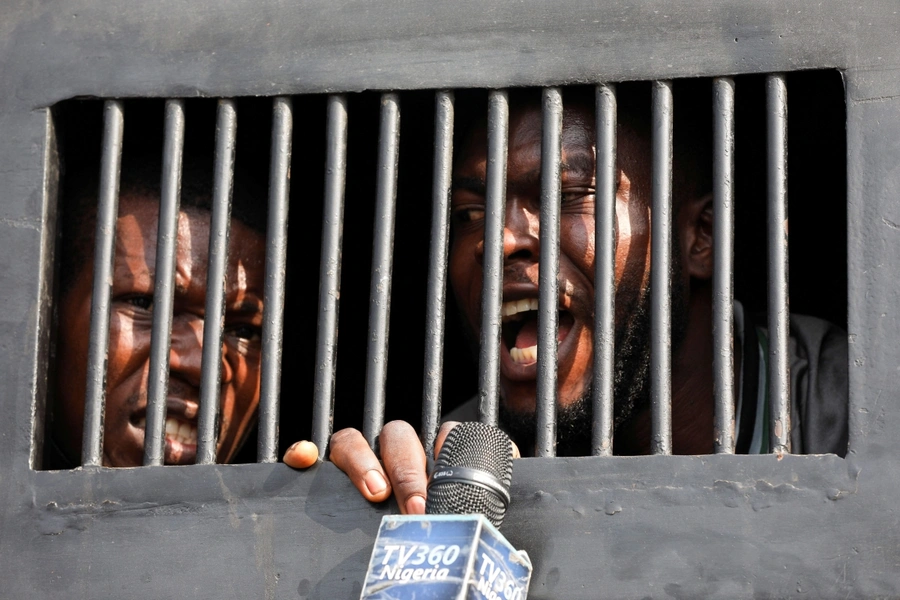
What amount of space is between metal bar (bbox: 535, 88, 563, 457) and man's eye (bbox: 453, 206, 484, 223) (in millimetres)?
593

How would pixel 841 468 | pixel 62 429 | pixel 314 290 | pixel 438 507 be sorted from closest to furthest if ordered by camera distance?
1. pixel 438 507
2. pixel 841 468
3. pixel 62 429
4. pixel 314 290

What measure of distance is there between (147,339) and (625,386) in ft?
3.57

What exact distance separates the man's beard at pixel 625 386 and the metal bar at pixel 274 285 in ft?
2.38

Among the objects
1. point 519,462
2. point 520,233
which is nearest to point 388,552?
point 519,462

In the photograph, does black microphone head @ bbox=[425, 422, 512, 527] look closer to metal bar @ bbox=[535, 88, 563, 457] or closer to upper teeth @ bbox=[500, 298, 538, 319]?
metal bar @ bbox=[535, 88, 563, 457]

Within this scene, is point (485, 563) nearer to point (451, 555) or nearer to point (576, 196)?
point (451, 555)

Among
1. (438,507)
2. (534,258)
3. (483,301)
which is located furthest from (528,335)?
(438,507)

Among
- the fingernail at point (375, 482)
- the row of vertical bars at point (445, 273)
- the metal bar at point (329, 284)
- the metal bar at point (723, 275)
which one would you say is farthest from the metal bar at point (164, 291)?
the metal bar at point (723, 275)

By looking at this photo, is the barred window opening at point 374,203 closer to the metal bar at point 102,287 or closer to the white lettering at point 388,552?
the metal bar at point 102,287

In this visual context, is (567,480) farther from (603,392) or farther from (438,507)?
(438,507)

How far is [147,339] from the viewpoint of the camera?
3061 millimetres

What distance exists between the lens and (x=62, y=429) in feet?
10.3

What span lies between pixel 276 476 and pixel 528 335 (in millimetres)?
825

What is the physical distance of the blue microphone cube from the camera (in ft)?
5.80
